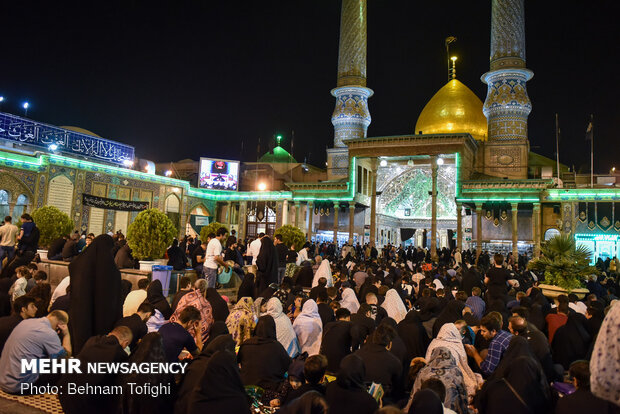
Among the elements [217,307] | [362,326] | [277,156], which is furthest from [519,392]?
[277,156]

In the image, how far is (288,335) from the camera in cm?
457

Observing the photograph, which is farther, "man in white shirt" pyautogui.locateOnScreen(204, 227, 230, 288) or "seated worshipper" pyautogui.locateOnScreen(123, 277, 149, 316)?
"man in white shirt" pyautogui.locateOnScreen(204, 227, 230, 288)

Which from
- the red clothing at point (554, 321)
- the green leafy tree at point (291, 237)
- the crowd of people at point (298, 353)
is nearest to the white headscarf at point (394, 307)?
the crowd of people at point (298, 353)

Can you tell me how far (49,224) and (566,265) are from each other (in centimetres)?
1235

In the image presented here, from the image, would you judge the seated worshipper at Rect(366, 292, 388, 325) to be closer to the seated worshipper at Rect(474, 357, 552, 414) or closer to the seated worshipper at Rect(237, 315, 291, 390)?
the seated worshipper at Rect(237, 315, 291, 390)

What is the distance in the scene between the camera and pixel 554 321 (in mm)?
5676

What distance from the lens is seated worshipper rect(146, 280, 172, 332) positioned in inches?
181

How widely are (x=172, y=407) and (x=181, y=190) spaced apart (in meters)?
22.8

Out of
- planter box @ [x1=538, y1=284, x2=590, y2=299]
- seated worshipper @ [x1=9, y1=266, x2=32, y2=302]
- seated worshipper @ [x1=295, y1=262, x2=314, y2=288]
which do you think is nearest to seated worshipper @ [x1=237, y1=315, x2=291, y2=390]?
seated worshipper @ [x1=9, y1=266, x2=32, y2=302]

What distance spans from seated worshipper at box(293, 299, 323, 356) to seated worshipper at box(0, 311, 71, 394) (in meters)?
2.38

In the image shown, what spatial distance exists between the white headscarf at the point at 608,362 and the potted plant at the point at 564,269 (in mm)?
8120

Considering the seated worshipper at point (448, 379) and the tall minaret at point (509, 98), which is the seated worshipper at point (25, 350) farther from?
the tall minaret at point (509, 98)

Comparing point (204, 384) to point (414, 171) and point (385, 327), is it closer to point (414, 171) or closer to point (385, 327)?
point (385, 327)

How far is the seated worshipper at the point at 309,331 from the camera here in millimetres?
4926
